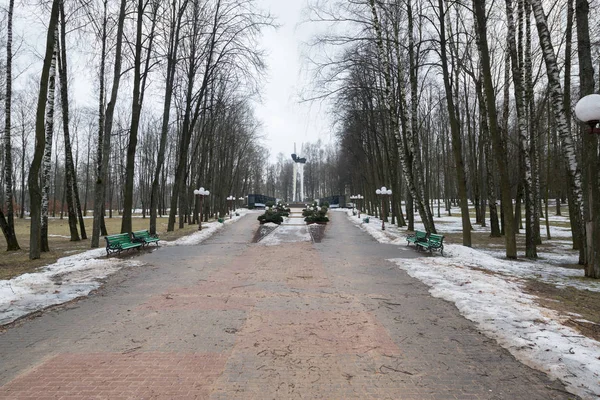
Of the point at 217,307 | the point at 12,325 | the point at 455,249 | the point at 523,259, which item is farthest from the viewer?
the point at 455,249

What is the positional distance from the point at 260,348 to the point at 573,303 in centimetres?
553

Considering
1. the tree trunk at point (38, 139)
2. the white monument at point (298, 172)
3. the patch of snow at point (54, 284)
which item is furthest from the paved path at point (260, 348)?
the white monument at point (298, 172)

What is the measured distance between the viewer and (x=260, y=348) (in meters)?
4.30

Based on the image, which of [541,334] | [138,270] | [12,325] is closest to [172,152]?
[138,270]

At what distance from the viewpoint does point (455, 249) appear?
39.5ft

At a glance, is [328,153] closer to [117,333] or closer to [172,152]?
[172,152]

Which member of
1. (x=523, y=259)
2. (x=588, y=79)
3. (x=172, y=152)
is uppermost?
(x=172, y=152)

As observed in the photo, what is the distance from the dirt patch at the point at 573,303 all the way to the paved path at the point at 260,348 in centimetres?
149

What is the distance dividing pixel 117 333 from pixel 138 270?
495 centimetres

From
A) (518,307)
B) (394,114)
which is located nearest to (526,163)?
(394,114)

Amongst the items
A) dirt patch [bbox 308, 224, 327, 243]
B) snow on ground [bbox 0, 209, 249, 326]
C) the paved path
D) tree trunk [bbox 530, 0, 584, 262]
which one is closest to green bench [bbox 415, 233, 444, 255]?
tree trunk [bbox 530, 0, 584, 262]

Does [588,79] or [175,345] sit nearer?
[175,345]

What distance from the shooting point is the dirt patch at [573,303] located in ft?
16.4

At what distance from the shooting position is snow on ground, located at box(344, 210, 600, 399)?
3777 mm
